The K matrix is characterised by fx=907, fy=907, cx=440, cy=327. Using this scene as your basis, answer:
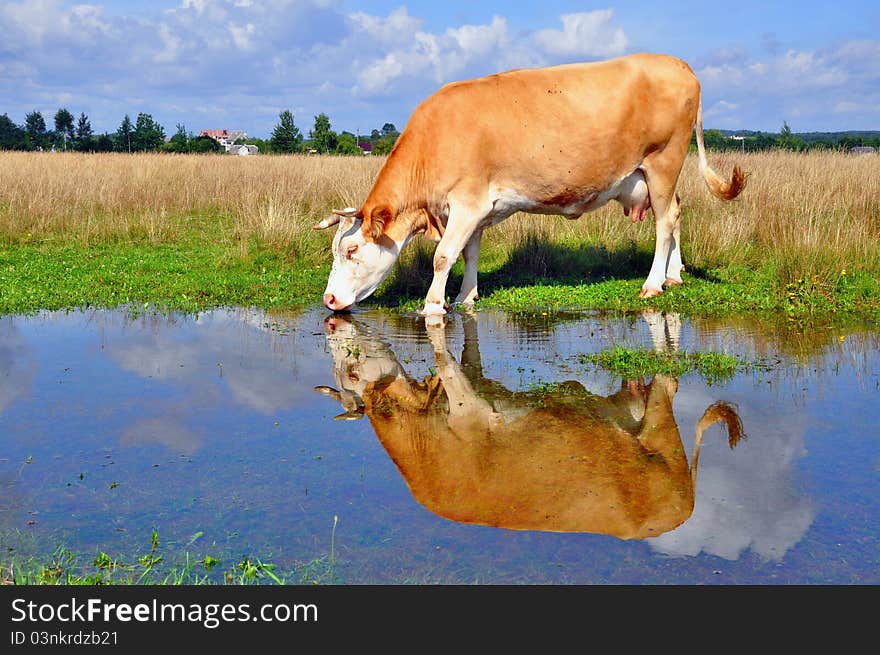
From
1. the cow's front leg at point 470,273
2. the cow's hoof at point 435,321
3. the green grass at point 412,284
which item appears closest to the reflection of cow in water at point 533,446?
the cow's hoof at point 435,321

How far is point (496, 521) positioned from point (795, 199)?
423 inches

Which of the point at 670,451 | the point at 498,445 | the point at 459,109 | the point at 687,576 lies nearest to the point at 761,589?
the point at 687,576

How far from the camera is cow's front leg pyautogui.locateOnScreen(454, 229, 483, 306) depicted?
Answer: 33.4ft

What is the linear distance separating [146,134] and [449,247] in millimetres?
73641

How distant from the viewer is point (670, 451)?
17.0ft

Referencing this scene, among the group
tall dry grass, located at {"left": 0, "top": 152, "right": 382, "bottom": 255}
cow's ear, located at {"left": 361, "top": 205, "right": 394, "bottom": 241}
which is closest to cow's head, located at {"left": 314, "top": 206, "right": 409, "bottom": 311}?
cow's ear, located at {"left": 361, "top": 205, "right": 394, "bottom": 241}

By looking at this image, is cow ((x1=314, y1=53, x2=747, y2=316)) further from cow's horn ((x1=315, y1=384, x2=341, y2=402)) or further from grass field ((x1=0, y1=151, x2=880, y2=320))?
cow's horn ((x1=315, y1=384, x2=341, y2=402))

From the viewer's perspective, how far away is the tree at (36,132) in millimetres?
87512

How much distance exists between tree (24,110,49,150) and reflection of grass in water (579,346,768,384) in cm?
8423

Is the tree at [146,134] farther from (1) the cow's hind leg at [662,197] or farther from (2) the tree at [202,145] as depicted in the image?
(1) the cow's hind leg at [662,197]

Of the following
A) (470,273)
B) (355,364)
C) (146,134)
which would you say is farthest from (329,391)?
(146,134)

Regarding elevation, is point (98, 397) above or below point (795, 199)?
below

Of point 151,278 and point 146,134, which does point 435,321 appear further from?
point 146,134

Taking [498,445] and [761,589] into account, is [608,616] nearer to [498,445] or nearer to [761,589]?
[761,589]
